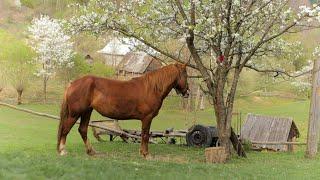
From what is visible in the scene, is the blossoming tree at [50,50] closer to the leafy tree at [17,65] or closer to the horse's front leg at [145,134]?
the leafy tree at [17,65]

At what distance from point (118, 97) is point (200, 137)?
15.9ft

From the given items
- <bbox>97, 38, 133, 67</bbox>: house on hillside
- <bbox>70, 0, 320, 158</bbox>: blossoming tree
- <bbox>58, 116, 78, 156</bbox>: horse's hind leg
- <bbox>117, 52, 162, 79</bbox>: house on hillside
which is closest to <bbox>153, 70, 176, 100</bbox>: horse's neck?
<bbox>70, 0, 320, 158</bbox>: blossoming tree

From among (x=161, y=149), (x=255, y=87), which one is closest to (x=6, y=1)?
(x=255, y=87)

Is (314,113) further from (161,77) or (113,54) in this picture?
(113,54)

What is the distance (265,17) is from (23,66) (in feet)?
129

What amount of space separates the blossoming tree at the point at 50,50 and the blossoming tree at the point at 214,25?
37.3 metres

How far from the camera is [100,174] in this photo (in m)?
8.67

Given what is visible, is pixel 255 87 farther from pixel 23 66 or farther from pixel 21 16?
pixel 21 16

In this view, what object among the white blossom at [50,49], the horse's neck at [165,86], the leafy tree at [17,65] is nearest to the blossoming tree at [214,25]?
the horse's neck at [165,86]

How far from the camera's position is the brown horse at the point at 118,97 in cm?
1190

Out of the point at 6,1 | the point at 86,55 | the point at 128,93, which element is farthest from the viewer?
the point at 6,1

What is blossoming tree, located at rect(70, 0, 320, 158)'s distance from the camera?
12625 mm

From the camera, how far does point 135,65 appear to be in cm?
5600

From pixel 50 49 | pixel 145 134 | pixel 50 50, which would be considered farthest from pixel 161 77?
pixel 50 49
